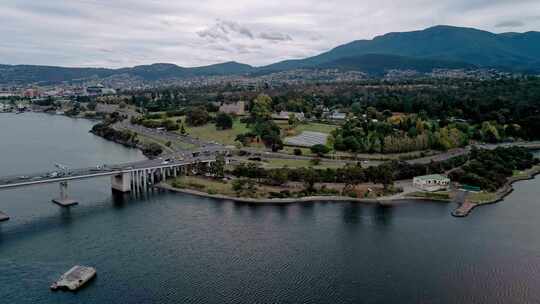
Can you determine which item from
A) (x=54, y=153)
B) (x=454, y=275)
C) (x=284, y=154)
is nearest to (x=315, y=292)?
(x=454, y=275)

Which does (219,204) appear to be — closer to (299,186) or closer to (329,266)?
(299,186)

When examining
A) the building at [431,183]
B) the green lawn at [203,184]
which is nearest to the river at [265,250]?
the green lawn at [203,184]

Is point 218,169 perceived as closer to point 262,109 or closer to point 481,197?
point 481,197

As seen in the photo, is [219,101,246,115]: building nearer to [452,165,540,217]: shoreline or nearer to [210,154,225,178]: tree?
[210,154,225,178]: tree

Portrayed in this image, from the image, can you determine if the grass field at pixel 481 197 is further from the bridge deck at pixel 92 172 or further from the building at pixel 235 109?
the building at pixel 235 109

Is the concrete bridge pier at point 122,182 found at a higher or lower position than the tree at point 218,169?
lower

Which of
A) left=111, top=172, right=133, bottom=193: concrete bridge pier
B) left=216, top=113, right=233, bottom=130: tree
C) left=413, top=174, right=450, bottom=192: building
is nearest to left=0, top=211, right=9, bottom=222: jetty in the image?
left=111, top=172, right=133, bottom=193: concrete bridge pier

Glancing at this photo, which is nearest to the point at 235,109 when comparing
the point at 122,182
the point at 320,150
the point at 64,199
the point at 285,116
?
the point at 285,116

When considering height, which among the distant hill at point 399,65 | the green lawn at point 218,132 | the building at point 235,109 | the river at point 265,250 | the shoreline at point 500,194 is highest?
the distant hill at point 399,65
